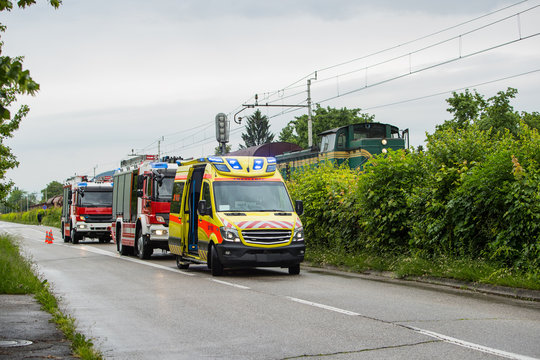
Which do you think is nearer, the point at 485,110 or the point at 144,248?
the point at 144,248

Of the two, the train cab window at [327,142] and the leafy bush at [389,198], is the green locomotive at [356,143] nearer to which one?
the train cab window at [327,142]

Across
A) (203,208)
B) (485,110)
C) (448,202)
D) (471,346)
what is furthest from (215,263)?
(485,110)

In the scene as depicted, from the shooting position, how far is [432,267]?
547 inches

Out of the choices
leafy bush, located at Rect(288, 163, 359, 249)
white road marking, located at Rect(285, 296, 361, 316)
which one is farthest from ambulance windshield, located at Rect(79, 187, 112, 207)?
white road marking, located at Rect(285, 296, 361, 316)

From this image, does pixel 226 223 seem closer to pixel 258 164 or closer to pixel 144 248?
pixel 258 164

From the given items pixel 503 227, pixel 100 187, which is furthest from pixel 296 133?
pixel 503 227

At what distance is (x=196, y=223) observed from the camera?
17438mm

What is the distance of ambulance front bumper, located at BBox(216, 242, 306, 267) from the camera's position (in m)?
15.1

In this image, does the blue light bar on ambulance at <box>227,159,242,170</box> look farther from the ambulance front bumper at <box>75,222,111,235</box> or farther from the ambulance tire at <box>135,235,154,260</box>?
the ambulance front bumper at <box>75,222,111,235</box>

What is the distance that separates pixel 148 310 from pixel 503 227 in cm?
640

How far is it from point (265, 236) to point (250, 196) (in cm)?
145

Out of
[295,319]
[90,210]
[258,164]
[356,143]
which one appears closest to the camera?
[295,319]

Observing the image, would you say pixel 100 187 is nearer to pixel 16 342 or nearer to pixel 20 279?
pixel 20 279

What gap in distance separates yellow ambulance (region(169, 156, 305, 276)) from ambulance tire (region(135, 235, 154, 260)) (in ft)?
13.0
